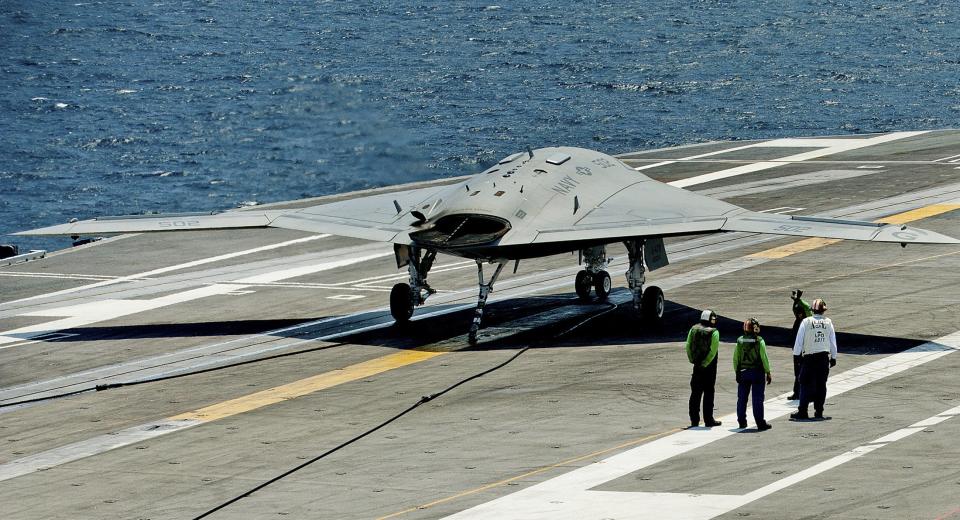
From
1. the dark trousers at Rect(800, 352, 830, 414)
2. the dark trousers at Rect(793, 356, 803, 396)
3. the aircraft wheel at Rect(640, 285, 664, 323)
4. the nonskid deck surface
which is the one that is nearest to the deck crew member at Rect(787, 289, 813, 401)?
the dark trousers at Rect(793, 356, 803, 396)

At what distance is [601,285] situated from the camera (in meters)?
39.8

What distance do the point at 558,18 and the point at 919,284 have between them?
528 ft

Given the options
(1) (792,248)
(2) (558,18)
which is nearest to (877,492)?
(1) (792,248)

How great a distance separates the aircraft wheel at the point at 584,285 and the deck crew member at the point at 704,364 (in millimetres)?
13768

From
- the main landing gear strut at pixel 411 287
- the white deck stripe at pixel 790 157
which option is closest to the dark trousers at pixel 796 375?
the main landing gear strut at pixel 411 287

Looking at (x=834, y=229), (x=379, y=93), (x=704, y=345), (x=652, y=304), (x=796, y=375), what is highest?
(x=379, y=93)

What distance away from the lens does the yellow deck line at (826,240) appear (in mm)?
46453

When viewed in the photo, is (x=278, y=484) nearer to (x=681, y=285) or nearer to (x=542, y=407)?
(x=542, y=407)

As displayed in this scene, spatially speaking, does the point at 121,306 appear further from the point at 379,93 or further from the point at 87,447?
the point at 379,93

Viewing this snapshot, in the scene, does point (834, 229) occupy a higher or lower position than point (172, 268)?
lower

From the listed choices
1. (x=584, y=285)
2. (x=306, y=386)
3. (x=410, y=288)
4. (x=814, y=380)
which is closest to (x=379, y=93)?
(x=584, y=285)

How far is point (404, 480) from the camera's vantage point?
23.6 m

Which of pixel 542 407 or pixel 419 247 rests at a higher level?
pixel 419 247

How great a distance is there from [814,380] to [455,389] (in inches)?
307
